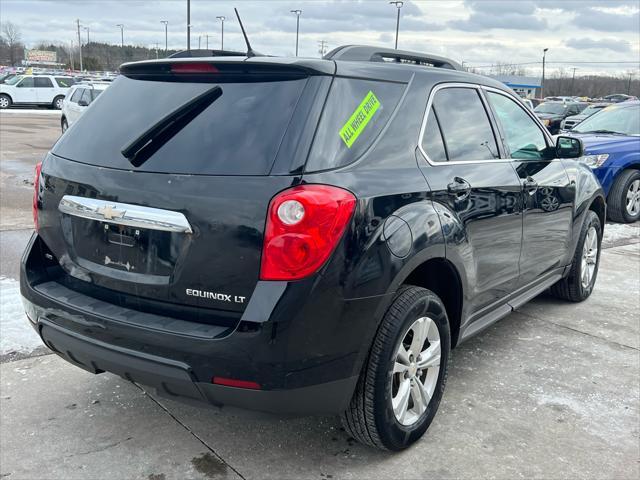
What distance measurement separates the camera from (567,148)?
14.8ft

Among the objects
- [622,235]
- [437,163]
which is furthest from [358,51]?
[622,235]

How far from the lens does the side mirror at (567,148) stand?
452 centimetres

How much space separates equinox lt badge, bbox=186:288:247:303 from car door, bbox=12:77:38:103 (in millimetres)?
34405

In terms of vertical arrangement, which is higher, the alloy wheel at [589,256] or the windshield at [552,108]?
the windshield at [552,108]

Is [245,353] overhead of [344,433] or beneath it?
overhead

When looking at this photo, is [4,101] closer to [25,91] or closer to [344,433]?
[25,91]

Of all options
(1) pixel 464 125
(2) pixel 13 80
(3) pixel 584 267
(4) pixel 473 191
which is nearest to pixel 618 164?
(3) pixel 584 267

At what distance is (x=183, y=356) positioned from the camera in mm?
2441

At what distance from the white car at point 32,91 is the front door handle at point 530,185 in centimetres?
3315

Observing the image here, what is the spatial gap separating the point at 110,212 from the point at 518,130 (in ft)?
8.88

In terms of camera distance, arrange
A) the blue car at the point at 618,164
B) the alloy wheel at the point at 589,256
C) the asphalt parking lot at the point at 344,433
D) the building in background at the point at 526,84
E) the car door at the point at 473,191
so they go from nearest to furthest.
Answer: the asphalt parking lot at the point at 344,433 < the car door at the point at 473,191 < the alloy wheel at the point at 589,256 < the blue car at the point at 618,164 < the building in background at the point at 526,84

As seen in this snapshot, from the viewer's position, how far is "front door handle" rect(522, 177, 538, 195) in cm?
392

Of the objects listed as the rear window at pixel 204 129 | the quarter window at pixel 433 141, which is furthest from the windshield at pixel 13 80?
the quarter window at pixel 433 141

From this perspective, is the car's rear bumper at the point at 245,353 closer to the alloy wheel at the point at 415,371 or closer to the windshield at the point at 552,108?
the alloy wheel at the point at 415,371
